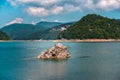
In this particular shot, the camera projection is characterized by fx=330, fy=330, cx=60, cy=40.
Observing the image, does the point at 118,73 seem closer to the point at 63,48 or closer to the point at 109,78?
the point at 109,78

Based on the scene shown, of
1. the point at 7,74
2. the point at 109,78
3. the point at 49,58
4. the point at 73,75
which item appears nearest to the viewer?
the point at 109,78

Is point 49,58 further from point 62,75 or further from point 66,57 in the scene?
point 62,75

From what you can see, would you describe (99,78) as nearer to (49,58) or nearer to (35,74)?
(35,74)

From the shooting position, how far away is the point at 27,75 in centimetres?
5950

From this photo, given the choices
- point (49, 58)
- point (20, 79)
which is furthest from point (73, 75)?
point (49, 58)

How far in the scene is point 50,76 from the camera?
57.7 m

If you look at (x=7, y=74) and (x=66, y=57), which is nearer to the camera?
(x=7, y=74)

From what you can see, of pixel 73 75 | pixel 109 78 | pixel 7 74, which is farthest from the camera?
pixel 7 74

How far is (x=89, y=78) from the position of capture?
5481 centimetres

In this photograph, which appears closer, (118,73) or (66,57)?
(118,73)

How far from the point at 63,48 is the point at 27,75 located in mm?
37715

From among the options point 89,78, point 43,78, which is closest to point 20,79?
point 43,78

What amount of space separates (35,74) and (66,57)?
39.1 m

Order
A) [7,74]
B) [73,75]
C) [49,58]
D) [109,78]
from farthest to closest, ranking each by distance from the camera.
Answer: [49,58] → [7,74] → [73,75] → [109,78]
